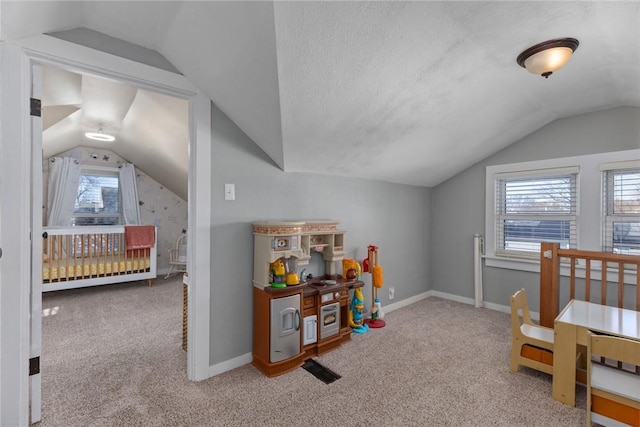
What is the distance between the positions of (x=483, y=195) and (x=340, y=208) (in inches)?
76.5

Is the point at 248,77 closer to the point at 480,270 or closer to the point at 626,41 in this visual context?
the point at 626,41

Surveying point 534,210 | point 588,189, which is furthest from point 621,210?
point 534,210

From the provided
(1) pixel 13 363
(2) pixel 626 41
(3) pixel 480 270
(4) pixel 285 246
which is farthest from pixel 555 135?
(1) pixel 13 363

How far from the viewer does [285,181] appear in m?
2.50

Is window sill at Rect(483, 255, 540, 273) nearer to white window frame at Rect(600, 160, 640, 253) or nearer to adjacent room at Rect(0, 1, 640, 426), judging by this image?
adjacent room at Rect(0, 1, 640, 426)

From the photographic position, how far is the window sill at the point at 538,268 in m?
2.65

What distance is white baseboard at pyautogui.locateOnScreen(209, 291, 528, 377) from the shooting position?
207cm

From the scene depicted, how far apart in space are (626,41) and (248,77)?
2326mm

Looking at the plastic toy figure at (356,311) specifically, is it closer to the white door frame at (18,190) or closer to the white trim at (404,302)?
the white trim at (404,302)

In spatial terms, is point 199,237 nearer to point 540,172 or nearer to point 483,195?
point 483,195

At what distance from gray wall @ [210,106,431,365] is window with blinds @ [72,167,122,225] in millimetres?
4234

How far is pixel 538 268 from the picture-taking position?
3.13 metres

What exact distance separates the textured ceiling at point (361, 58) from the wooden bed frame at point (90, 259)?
3.36 meters

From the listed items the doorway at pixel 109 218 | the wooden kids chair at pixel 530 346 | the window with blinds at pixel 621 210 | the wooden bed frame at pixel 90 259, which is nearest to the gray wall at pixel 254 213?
the doorway at pixel 109 218
